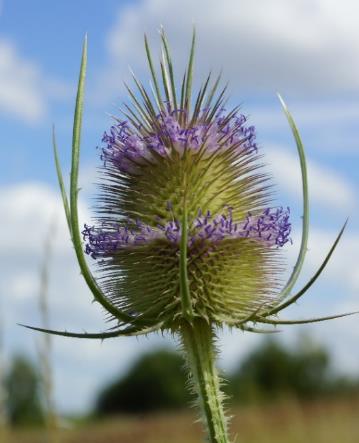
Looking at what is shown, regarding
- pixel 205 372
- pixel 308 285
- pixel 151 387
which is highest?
pixel 308 285

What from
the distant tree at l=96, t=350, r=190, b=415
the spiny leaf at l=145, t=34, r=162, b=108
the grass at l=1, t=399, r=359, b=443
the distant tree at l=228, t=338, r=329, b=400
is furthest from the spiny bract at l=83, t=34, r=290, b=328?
the distant tree at l=96, t=350, r=190, b=415

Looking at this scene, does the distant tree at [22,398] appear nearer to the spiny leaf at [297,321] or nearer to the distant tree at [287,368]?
the distant tree at [287,368]

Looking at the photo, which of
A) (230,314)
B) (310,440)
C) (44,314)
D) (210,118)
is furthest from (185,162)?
(310,440)

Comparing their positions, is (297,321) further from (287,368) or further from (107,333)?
(287,368)

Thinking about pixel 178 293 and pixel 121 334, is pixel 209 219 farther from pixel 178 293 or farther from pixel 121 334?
pixel 121 334

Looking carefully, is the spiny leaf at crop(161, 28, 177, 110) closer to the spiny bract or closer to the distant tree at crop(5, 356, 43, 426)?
the spiny bract

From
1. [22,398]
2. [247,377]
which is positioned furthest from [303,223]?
[22,398]

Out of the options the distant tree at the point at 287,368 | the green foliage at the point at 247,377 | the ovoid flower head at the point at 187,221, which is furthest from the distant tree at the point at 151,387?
the ovoid flower head at the point at 187,221
